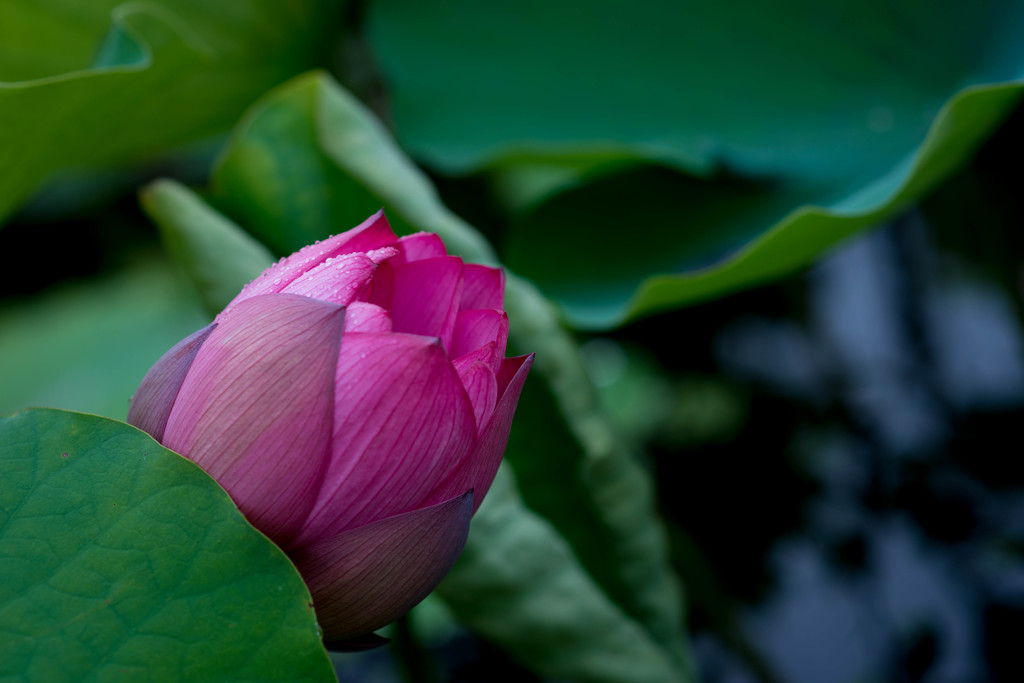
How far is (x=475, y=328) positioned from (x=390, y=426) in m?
0.05

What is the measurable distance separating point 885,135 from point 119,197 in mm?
1161

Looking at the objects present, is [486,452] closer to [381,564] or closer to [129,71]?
[381,564]

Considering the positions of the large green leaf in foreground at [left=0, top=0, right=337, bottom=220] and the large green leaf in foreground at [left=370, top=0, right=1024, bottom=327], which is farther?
the large green leaf in foreground at [left=370, top=0, right=1024, bottom=327]

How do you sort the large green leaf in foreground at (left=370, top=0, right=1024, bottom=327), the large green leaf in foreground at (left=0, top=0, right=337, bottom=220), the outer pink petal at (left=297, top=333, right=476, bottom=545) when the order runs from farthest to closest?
the large green leaf in foreground at (left=370, top=0, right=1024, bottom=327) < the large green leaf in foreground at (left=0, top=0, right=337, bottom=220) < the outer pink petal at (left=297, top=333, right=476, bottom=545)

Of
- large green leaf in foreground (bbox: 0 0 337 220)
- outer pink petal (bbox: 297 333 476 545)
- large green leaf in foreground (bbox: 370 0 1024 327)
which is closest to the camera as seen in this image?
outer pink petal (bbox: 297 333 476 545)

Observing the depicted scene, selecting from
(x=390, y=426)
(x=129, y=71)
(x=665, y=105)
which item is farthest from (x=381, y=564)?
(x=665, y=105)

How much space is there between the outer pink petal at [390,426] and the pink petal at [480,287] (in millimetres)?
57

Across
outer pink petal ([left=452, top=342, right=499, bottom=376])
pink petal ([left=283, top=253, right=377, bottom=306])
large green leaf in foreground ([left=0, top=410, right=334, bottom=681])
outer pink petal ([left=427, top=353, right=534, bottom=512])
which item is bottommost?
large green leaf in foreground ([left=0, top=410, right=334, bottom=681])

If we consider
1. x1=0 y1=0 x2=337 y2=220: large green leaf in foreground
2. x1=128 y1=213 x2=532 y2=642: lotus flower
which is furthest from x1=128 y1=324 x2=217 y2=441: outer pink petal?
x1=0 y1=0 x2=337 y2=220: large green leaf in foreground

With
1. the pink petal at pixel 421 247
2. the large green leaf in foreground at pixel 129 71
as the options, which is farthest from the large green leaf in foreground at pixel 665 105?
the pink petal at pixel 421 247

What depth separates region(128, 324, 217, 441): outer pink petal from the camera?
29cm

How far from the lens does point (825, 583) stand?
2.76 ft

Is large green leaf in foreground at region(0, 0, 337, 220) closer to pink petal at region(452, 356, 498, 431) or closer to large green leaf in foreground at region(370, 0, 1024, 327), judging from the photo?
large green leaf in foreground at region(370, 0, 1024, 327)

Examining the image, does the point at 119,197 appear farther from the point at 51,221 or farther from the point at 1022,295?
the point at 1022,295
